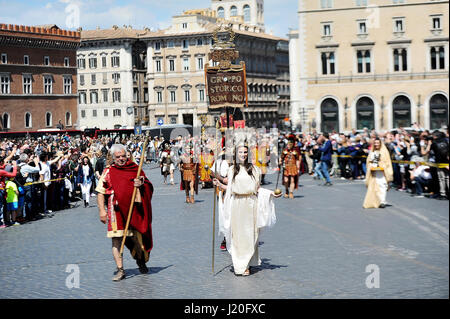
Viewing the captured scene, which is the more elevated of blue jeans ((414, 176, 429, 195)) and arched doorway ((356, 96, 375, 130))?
arched doorway ((356, 96, 375, 130))

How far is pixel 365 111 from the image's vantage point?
10.6 meters

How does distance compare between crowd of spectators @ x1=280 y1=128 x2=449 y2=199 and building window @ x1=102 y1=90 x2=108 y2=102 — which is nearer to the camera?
crowd of spectators @ x1=280 y1=128 x2=449 y2=199

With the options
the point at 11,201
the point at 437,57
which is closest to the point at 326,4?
the point at 437,57

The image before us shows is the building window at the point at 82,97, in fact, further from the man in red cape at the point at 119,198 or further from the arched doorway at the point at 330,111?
the man in red cape at the point at 119,198

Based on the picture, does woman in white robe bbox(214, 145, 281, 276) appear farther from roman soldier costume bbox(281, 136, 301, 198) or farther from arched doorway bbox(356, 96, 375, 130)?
roman soldier costume bbox(281, 136, 301, 198)

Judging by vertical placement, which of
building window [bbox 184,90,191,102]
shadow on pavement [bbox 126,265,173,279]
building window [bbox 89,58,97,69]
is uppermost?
building window [bbox 89,58,97,69]

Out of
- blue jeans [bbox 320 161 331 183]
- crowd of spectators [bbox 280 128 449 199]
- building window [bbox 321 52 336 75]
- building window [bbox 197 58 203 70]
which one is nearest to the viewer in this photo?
building window [bbox 321 52 336 75]

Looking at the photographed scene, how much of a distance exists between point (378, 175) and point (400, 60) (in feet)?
25.4

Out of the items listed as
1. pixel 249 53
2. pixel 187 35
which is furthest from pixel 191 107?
pixel 249 53

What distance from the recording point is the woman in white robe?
383 inches

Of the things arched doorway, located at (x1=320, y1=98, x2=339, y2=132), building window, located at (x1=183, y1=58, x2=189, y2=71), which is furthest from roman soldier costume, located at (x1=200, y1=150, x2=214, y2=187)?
building window, located at (x1=183, y1=58, x2=189, y2=71)

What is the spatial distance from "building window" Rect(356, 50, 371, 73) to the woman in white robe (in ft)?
5.72
